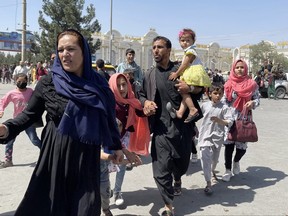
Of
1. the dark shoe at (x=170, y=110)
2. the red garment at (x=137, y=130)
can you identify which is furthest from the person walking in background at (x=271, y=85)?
the dark shoe at (x=170, y=110)

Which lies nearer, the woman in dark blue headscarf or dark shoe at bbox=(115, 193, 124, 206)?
the woman in dark blue headscarf

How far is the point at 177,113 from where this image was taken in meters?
3.73

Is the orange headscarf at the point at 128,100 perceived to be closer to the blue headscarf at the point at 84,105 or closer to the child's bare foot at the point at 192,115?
the child's bare foot at the point at 192,115

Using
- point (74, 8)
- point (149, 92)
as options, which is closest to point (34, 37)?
point (74, 8)

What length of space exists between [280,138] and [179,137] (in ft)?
18.0

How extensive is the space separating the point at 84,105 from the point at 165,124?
5.14 ft

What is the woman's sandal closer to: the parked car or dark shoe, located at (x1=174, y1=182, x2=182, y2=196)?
dark shoe, located at (x1=174, y1=182, x2=182, y2=196)

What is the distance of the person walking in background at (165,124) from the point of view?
368 centimetres

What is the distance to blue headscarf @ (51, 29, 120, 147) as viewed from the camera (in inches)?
92.5

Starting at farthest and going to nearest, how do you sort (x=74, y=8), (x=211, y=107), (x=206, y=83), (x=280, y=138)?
1. (x=74, y=8)
2. (x=280, y=138)
3. (x=211, y=107)
4. (x=206, y=83)

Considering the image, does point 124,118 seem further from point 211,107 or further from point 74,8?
point 74,8

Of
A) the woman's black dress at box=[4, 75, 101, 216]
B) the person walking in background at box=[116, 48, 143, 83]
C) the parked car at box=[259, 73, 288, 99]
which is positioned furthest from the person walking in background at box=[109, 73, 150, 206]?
the parked car at box=[259, 73, 288, 99]

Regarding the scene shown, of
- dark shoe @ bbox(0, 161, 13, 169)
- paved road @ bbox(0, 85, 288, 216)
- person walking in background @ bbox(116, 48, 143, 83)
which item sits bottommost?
paved road @ bbox(0, 85, 288, 216)

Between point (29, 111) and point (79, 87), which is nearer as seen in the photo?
point (79, 87)
